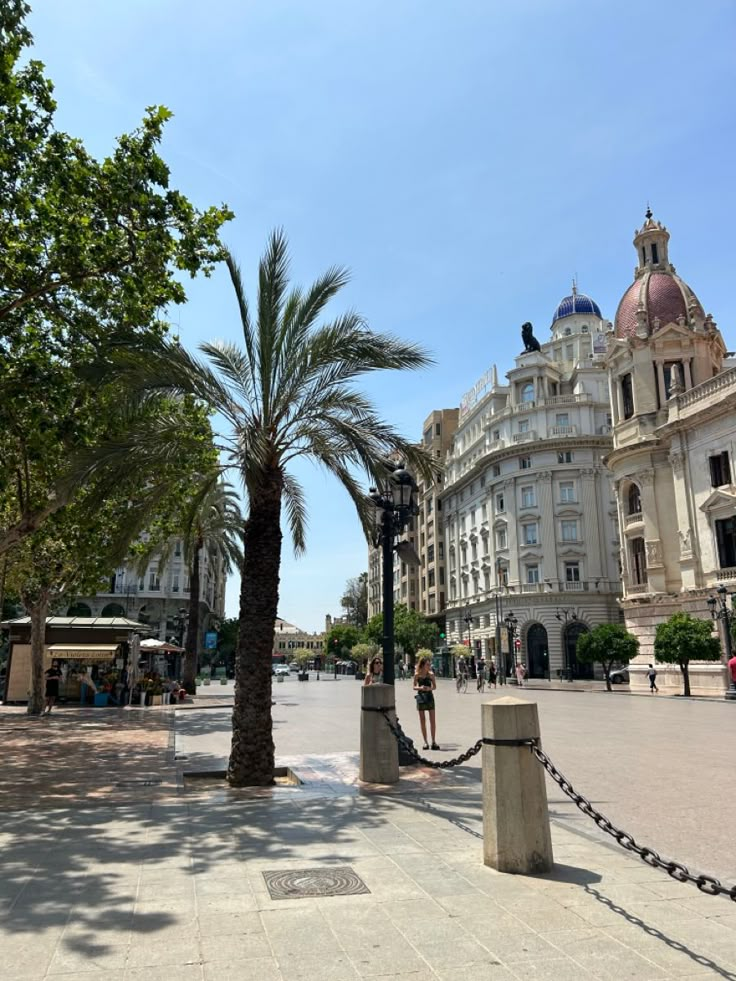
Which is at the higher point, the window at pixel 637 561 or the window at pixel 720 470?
the window at pixel 720 470

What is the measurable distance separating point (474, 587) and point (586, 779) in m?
57.8

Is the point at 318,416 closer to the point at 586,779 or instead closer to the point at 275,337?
the point at 275,337

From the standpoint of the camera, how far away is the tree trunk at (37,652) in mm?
21891

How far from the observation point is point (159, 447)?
1065 cm

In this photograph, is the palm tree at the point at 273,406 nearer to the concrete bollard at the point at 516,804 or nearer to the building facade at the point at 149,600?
the concrete bollard at the point at 516,804

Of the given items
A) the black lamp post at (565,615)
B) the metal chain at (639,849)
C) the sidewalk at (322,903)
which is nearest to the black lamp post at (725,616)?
the black lamp post at (565,615)

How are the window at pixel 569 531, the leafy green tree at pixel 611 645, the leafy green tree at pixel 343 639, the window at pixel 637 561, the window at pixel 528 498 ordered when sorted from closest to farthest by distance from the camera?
the leafy green tree at pixel 611 645 → the window at pixel 637 561 → the window at pixel 569 531 → the window at pixel 528 498 → the leafy green tree at pixel 343 639

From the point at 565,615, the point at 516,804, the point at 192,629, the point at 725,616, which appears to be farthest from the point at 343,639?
the point at 516,804

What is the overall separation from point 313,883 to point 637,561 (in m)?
39.9

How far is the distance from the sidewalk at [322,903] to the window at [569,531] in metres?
52.7

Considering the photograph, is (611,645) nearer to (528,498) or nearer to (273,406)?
(528,498)

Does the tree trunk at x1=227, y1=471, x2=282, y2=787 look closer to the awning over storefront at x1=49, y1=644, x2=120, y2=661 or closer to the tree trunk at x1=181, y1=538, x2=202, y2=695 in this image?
the awning over storefront at x1=49, y1=644, x2=120, y2=661

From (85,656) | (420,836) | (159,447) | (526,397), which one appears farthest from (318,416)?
(526,397)

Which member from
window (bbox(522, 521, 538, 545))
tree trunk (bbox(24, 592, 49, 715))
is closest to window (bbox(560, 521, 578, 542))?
A: window (bbox(522, 521, 538, 545))
